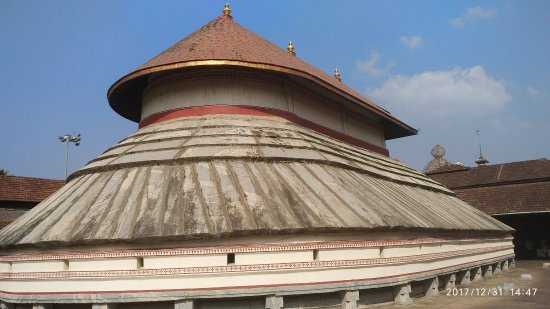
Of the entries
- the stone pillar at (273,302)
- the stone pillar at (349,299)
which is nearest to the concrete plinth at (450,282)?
the stone pillar at (349,299)

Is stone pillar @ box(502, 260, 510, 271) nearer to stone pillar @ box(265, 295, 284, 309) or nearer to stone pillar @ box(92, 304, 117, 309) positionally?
stone pillar @ box(265, 295, 284, 309)

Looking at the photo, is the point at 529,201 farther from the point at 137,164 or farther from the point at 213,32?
the point at 137,164

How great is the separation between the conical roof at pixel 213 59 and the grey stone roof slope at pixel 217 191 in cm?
190

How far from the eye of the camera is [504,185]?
129ft

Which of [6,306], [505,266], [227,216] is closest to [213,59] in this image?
[227,216]

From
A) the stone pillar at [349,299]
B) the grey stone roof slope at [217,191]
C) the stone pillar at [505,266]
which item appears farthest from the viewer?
the stone pillar at [505,266]

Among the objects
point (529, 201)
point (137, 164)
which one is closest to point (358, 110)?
point (137, 164)

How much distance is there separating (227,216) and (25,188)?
76.3 ft

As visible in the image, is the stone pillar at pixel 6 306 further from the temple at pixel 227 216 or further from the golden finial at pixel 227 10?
the golden finial at pixel 227 10

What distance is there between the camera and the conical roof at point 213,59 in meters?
16.1

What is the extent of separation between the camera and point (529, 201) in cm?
3394

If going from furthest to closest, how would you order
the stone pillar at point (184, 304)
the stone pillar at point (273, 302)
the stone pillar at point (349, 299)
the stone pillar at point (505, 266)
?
the stone pillar at point (505, 266) → the stone pillar at point (349, 299) → the stone pillar at point (273, 302) → the stone pillar at point (184, 304)

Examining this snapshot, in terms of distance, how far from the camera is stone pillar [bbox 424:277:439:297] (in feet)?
48.4

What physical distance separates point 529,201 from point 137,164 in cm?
3004
